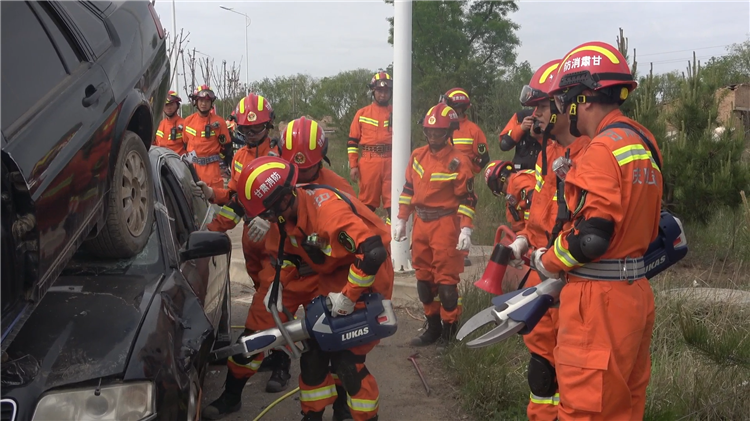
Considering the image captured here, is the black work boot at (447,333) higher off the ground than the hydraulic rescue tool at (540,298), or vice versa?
the hydraulic rescue tool at (540,298)

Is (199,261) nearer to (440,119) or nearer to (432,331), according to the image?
(432,331)

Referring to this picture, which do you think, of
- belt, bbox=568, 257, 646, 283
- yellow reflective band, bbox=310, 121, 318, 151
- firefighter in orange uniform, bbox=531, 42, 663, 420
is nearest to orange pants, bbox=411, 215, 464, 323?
yellow reflective band, bbox=310, 121, 318, 151

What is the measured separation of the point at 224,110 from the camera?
17.7m

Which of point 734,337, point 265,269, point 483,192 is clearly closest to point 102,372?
point 265,269

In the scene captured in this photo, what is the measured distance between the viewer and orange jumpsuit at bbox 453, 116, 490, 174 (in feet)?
21.8

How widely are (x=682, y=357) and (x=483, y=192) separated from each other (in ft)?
21.9

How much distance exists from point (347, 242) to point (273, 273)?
3.60 ft

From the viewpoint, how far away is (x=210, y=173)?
9375 mm

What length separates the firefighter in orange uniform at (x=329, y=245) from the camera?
3479 millimetres

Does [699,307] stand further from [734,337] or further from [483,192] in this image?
[483,192]

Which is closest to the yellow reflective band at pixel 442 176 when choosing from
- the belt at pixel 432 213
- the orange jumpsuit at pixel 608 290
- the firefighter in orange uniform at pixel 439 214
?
the firefighter in orange uniform at pixel 439 214

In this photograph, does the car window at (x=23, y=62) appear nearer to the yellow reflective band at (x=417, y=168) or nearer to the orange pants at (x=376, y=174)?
the yellow reflective band at (x=417, y=168)

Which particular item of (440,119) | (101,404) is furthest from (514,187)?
(101,404)

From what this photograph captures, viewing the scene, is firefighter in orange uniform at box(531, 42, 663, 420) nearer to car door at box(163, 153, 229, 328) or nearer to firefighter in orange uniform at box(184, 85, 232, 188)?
car door at box(163, 153, 229, 328)
